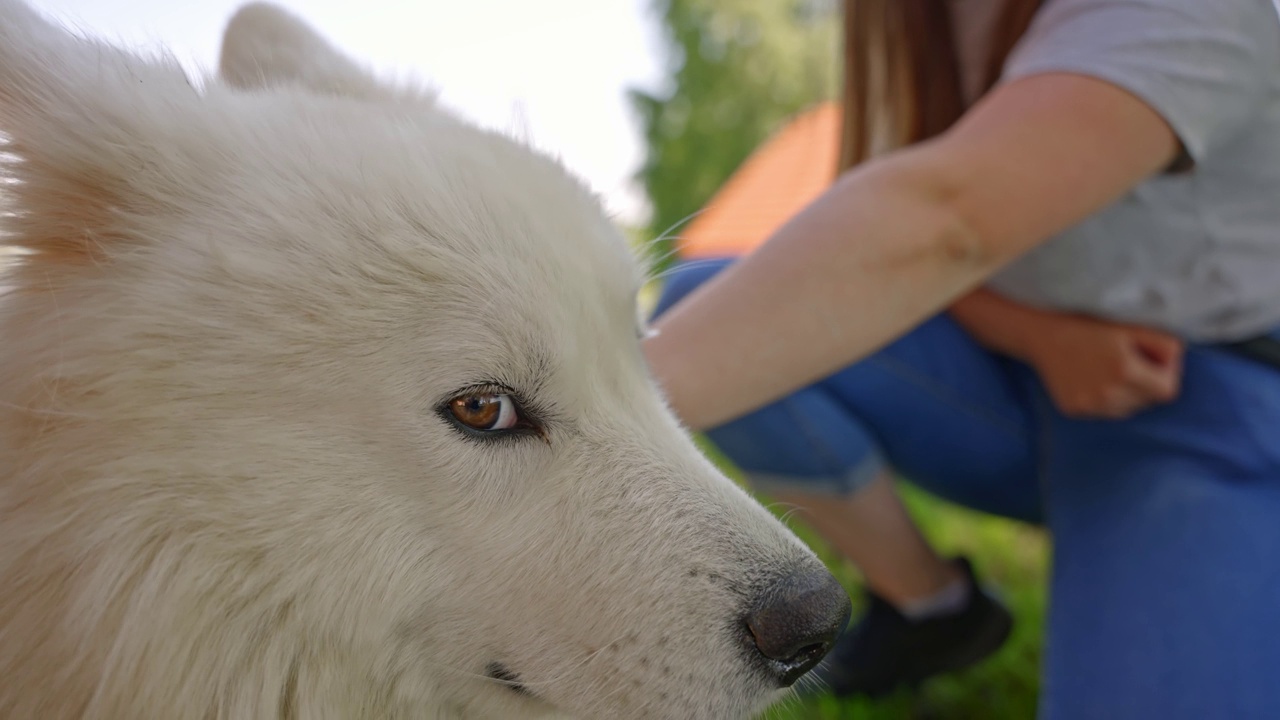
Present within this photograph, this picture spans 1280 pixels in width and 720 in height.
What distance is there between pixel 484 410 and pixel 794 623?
0.51 metres

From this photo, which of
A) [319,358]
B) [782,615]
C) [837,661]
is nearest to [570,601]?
[782,615]

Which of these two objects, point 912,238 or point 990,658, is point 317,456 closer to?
point 912,238

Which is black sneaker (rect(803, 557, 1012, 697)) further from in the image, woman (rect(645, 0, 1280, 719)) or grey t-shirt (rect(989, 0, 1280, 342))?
grey t-shirt (rect(989, 0, 1280, 342))

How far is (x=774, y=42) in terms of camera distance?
50.3ft

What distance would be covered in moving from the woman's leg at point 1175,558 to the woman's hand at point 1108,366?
2.5 inches

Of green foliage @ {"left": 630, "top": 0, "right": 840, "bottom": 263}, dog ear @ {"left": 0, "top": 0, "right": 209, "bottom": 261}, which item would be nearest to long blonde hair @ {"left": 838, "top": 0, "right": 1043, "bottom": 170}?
dog ear @ {"left": 0, "top": 0, "right": 209, "bottom": 261}

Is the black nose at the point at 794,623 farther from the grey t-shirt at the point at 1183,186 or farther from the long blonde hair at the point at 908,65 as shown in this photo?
the long blonde hair at the point at 908,65

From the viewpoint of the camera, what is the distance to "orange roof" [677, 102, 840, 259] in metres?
5.86

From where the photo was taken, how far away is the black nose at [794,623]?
1.23 m

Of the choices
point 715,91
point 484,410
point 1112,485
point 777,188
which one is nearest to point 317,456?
point 484,410

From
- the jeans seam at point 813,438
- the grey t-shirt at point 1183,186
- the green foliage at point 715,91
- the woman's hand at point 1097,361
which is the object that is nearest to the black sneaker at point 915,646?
the jeans seam at point 813,438

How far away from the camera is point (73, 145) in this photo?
3.82 feet

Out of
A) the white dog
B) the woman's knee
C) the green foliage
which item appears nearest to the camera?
the white dog

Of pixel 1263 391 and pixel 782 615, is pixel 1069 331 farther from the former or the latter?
pixel 782 615
